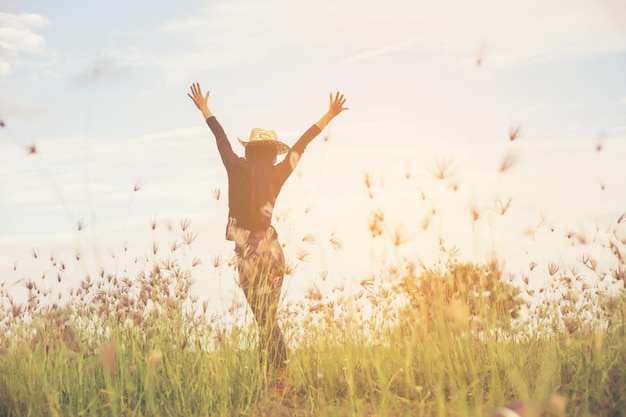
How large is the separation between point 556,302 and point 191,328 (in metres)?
3.50

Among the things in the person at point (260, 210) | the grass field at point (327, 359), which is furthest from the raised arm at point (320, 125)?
the grass field at point (327, 359)

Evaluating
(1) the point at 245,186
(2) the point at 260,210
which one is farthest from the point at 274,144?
(2) the point at 260,210

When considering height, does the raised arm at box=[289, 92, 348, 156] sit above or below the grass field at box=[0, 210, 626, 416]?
above

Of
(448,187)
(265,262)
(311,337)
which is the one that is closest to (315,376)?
(311,337)

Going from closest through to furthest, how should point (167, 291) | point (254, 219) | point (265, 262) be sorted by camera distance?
point (167, 291), point (265, 262), point (254, 219)

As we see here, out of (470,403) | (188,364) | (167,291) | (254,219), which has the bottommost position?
(470,403)

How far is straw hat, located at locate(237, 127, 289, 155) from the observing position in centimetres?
722

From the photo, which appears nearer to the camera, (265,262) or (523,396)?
(523,396)

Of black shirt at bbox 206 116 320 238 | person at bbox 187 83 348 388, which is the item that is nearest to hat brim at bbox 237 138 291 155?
person at bbox 187 83 348 388

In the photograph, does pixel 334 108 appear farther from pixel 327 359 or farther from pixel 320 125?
pixel 327 359

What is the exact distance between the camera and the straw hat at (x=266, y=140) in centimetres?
722

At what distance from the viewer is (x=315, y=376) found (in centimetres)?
610

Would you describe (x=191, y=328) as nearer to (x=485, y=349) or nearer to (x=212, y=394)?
(x=212, y=394)

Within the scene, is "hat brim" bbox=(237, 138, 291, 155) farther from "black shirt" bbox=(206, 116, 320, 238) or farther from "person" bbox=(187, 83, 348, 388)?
"black shirt" bbox=(206, 116, 320, 238)
